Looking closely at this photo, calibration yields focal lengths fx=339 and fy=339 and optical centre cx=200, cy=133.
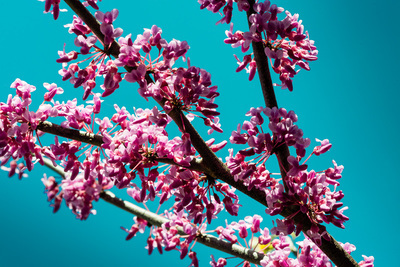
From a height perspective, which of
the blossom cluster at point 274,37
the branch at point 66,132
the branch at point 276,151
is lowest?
the branch at point 66,132

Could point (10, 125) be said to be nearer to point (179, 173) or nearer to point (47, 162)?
point (179, 173)

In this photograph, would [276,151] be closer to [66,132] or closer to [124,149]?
[124,149]

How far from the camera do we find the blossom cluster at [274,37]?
1209mm

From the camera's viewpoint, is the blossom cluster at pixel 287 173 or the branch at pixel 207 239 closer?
the blossom cluster at pixel 287 173

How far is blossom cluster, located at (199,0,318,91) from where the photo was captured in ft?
3.97

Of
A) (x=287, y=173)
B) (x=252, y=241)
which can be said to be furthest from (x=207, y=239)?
(x=287, y=173)

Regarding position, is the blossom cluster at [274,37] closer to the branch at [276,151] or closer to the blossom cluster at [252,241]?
the branch at [276,151]

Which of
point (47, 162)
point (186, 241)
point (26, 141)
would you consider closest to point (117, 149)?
point (26, 141)

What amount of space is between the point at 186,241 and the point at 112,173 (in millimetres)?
754

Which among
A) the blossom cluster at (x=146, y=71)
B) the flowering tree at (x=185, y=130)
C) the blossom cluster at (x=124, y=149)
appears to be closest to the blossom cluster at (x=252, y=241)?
the flowering tree at (x=185, y=130)

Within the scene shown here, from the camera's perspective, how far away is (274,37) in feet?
4.00

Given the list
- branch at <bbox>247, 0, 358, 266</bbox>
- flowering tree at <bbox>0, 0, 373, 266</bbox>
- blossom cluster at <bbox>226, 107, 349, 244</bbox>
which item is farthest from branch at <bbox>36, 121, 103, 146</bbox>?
branch at <bbox>247, 0, 358, 266</bbox>

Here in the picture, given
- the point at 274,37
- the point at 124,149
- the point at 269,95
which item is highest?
the point at 274,37

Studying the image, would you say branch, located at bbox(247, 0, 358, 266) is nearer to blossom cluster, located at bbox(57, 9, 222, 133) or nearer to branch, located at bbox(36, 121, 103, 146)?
blossom cluster, located at bbox(57, 9, 222, 133)
